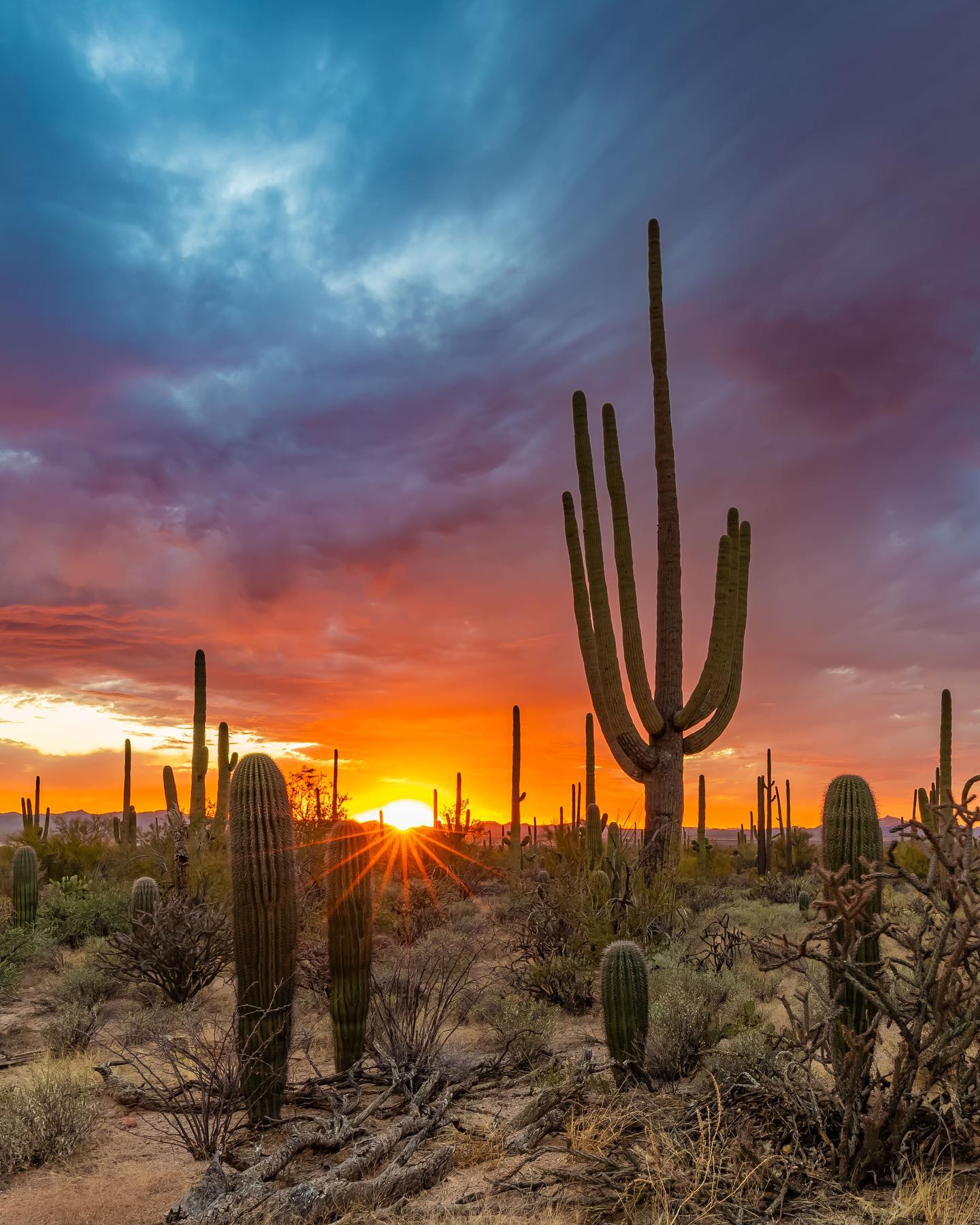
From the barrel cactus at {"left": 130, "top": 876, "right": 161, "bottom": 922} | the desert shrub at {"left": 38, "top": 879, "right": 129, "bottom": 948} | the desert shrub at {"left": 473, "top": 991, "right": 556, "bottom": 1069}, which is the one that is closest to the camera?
the desert shrub at {"left": 473, "top": 991, "right": 556, "bottom": 1069}

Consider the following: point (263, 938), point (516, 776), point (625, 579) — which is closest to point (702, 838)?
point (516, 776)

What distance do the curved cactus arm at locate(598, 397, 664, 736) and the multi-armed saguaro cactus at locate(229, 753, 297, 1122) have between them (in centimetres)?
885

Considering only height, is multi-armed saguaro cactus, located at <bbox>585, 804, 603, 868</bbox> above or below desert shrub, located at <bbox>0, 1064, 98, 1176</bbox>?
above

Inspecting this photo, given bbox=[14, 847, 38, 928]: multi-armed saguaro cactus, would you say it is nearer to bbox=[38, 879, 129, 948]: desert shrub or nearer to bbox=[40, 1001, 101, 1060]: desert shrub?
bbox=[38, 879, 129, 948]: desert shrub

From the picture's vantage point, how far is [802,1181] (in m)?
5.09

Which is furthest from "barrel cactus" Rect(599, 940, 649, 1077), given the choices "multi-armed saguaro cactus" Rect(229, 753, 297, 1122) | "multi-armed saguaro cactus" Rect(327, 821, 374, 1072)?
"multi-armed saguaro cactus" Rect(229, 753, 297, 1122)

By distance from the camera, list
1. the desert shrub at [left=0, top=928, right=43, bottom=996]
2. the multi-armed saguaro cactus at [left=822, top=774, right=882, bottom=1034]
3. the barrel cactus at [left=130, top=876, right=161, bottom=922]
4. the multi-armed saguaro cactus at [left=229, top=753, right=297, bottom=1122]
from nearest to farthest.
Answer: the multi-armed saguaro cactus at [left=822, top=774, right=882, bottom=1034] → the multi-armed saguaro cactus at [left=229, top=753, right=297, bottom=1122] → the desert shrub at [left=0, top=928, right=43, bottom=996] → the barrel cactus at [left=130, top=876, right=161, bottom=922]

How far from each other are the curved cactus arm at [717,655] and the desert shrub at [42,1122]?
10.4m

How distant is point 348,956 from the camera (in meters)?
7.39

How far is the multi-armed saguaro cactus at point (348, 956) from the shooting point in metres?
7.39

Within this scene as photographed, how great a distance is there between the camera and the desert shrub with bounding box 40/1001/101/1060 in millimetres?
8773

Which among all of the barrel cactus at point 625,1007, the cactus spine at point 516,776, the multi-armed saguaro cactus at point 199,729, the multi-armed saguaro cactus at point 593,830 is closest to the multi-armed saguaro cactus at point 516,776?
the cactus spine at point 516,776

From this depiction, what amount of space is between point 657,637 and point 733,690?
5.29 ft

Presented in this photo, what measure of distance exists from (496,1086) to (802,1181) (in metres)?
2.85
